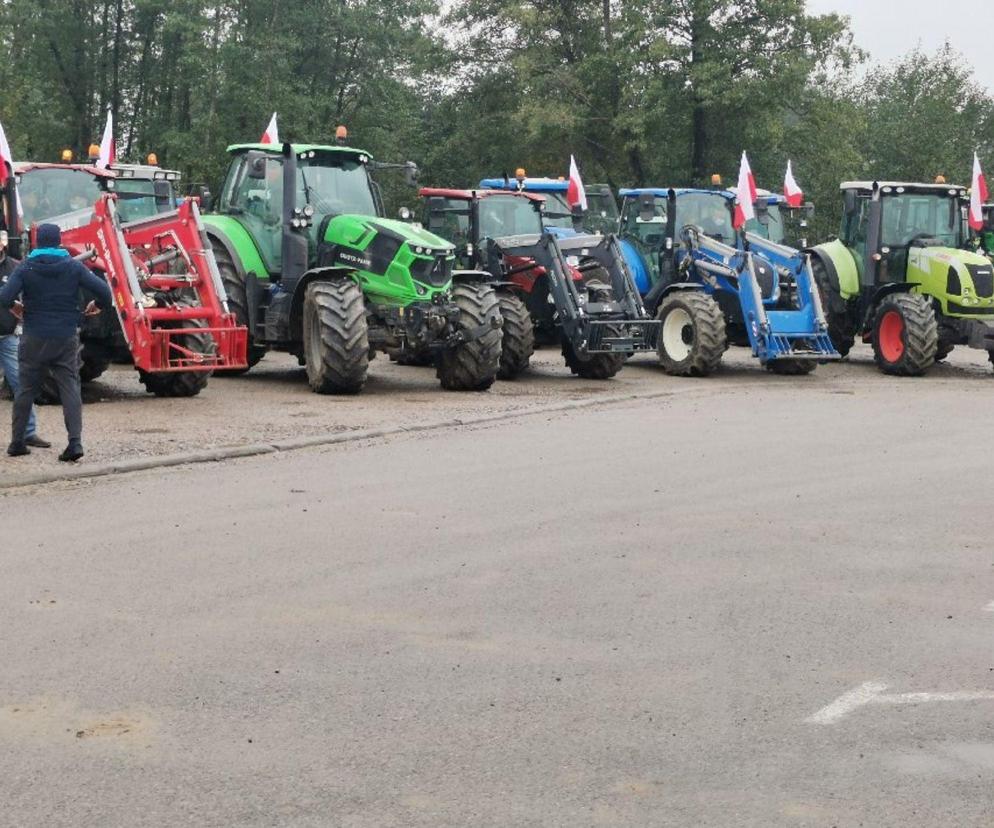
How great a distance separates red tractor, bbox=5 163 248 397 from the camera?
1577cm

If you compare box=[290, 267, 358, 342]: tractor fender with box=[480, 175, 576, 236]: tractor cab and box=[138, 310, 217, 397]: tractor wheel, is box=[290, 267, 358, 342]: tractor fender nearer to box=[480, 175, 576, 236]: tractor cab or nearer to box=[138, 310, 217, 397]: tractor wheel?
box=[138, 310, 217, 397]: tractor wheel

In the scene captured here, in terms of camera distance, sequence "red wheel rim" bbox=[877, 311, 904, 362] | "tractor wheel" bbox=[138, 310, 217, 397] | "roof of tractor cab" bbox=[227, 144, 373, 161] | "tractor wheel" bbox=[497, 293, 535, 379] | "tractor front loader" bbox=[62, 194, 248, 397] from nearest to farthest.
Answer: "tractor front loader" bbox=[62, 194, 248, 397] → "tractor wheel" bbox=[138, 310, 217, 397] → "roof of tractor cab" bbox=[227, 144, 373, 161] → "tractor wheel" bbox=[497, 293, 535, 379] → "red wheel rim" bbox=[877, 311, 904, 362]

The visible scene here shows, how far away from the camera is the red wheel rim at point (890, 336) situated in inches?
860

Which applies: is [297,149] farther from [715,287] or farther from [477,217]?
[715,287]

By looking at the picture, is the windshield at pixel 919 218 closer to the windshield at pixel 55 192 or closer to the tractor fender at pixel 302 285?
the tractor fender at pixel 302 285

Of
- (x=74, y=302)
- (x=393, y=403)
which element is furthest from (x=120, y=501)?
(x=393, y=403)

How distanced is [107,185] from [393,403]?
13.8ft

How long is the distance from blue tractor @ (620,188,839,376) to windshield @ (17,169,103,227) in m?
7.90

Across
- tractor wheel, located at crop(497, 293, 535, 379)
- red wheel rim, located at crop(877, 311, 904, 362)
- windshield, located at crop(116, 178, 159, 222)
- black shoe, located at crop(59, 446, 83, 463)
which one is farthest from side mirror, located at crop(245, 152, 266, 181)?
red wheel rim, located at crop(877, 311, 904, 362)

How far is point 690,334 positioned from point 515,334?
2.86 metres

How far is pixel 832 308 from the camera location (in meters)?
23.1

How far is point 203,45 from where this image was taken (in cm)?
4381

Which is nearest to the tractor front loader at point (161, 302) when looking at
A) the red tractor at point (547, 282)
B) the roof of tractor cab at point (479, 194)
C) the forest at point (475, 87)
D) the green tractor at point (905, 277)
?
the red tractor at point (547, 282)

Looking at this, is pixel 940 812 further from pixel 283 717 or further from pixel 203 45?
pixel 203 45
